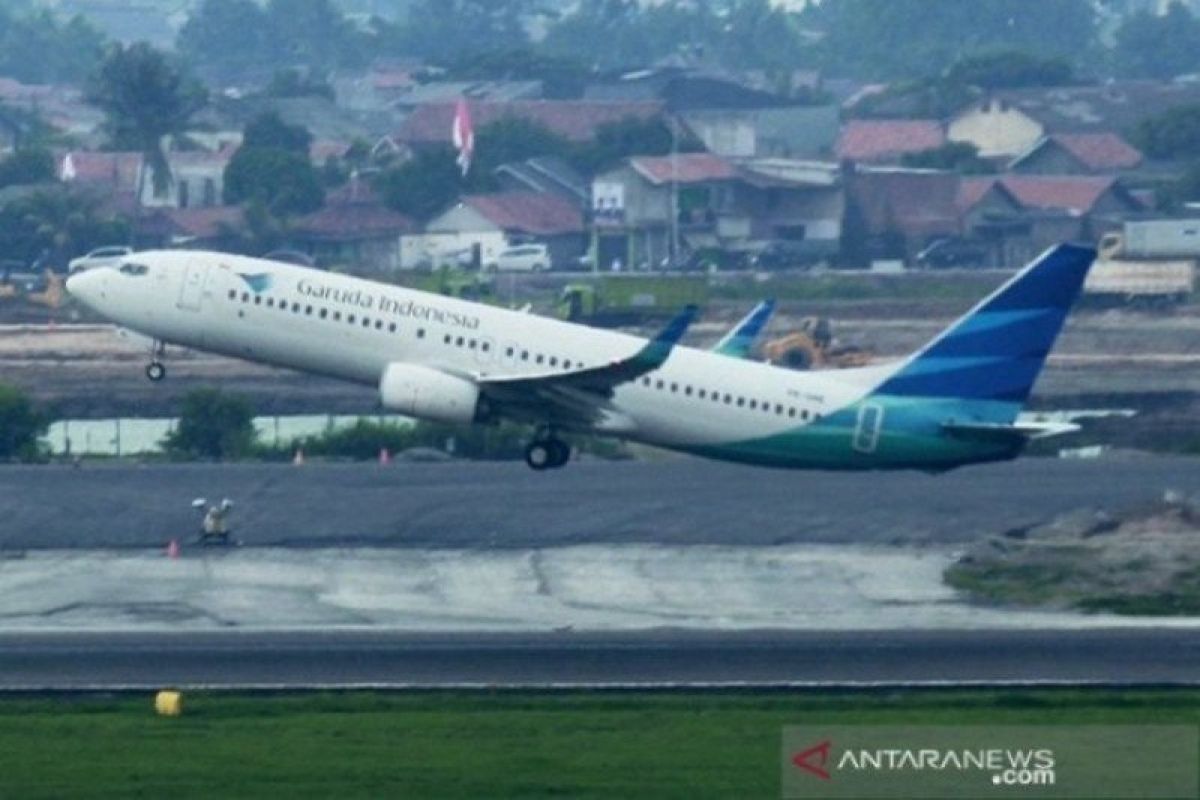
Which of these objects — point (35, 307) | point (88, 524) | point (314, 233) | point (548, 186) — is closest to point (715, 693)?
point (88, 524)

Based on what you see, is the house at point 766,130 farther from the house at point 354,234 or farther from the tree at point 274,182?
the house at point 354,234

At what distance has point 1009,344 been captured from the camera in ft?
220

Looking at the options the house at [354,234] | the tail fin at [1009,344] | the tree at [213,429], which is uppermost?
the house at [354,234]

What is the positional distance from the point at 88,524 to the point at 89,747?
945 inches

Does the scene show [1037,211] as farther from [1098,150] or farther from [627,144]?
[627,144]

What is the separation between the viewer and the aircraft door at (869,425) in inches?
2645

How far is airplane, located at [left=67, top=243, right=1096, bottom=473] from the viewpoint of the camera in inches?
2628

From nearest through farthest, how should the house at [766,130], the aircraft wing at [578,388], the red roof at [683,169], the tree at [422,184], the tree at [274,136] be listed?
the aircraft wing at [578,388] → the red roof at [683,169] → the tree at [422,184] → the tree at [274,136] → the house at [766,130]

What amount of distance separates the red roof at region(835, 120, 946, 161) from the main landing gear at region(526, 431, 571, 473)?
114m

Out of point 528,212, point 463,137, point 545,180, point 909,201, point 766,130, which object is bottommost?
point 528,212

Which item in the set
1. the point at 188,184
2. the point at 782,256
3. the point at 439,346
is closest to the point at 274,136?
the point at 188,184

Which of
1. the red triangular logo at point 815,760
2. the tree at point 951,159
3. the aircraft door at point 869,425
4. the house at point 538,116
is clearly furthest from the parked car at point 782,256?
the red triangular logo at point 815,760

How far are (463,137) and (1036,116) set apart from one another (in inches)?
1408

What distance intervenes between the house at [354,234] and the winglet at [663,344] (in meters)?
84.5
